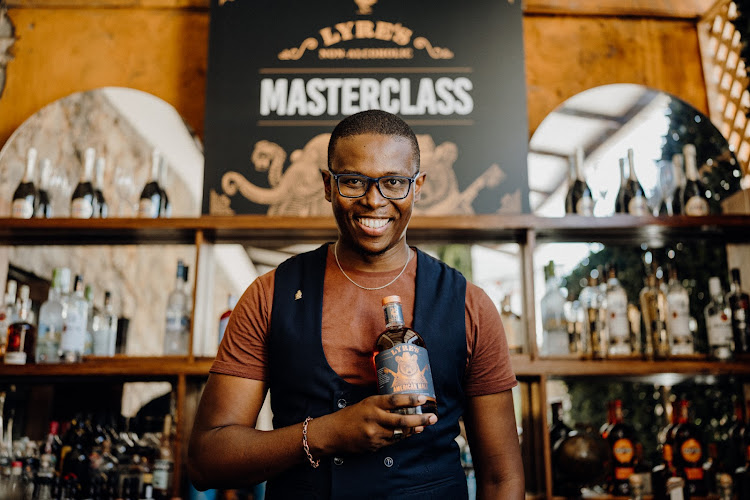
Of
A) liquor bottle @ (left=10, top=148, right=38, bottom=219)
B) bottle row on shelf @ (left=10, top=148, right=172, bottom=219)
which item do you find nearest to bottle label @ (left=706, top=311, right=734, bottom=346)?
bottle row on shelf @ (left=10, top=148, right=172, bottom=219)

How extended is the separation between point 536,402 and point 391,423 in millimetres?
1663

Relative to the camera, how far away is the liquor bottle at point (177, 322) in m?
2.74

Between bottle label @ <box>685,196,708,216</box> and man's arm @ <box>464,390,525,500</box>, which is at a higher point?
bottle label @ <box>685,196,708,216</box>

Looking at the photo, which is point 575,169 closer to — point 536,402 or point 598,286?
point 598,286

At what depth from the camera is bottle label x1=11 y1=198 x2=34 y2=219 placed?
9.09ft

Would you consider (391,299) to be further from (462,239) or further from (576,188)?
(576,188)

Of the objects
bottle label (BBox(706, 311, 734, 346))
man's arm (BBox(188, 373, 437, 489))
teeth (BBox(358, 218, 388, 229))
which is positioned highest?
teeth (BBox(358, 218, 388, 229))

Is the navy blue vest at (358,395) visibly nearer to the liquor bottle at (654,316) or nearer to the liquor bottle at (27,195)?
the liquor bottle at (654,316)

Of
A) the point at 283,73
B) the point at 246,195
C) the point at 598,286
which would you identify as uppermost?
the point at 283,73

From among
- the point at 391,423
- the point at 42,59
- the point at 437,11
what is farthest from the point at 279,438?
the point at 42,59

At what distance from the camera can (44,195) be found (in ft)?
9.55

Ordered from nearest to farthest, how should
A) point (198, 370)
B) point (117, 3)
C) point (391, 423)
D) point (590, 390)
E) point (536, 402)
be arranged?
point (391, 423) < point (198, 370) < point (536, 402) < point (117, 3) < point (590, 390)

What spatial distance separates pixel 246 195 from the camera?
2834mm

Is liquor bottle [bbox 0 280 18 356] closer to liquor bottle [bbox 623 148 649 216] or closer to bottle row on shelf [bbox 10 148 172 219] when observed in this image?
bottle row on shelf [bbox 10 148 172 219]
